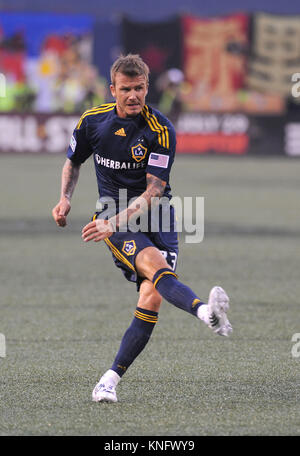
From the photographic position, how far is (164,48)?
39062 millimetres

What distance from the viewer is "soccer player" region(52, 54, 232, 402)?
5820 mm

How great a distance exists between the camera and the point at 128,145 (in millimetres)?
5992

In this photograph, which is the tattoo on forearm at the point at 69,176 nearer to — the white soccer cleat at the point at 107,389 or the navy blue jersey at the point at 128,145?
the navy blue jersey at the point at 128,145

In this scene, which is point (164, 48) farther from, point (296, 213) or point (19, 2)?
point (296, 213)

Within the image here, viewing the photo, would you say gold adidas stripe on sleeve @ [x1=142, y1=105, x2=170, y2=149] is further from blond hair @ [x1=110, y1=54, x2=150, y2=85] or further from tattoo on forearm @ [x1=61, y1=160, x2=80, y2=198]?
tattoo on forearm @ [x1=61, y1=160, x2=80, y2=198]

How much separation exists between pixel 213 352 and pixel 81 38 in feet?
107

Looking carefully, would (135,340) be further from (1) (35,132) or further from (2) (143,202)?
(1) (35,132)

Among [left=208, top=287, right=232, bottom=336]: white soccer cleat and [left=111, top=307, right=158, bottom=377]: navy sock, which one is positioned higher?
[left=208, top=287, right=232, bottom=336]: white soccer cleat

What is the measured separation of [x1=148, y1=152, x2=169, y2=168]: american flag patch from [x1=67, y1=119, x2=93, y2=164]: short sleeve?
1.57ft

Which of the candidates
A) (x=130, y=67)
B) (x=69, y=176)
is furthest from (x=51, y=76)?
(x=130, y=67)

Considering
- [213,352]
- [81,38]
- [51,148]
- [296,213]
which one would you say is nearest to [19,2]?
[81,38]

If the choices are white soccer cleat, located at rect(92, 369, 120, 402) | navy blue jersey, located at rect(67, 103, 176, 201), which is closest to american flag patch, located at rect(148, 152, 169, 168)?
navy blue jersey, located at rect(67, 103, 176, 201)

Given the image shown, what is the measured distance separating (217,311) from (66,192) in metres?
1.44
